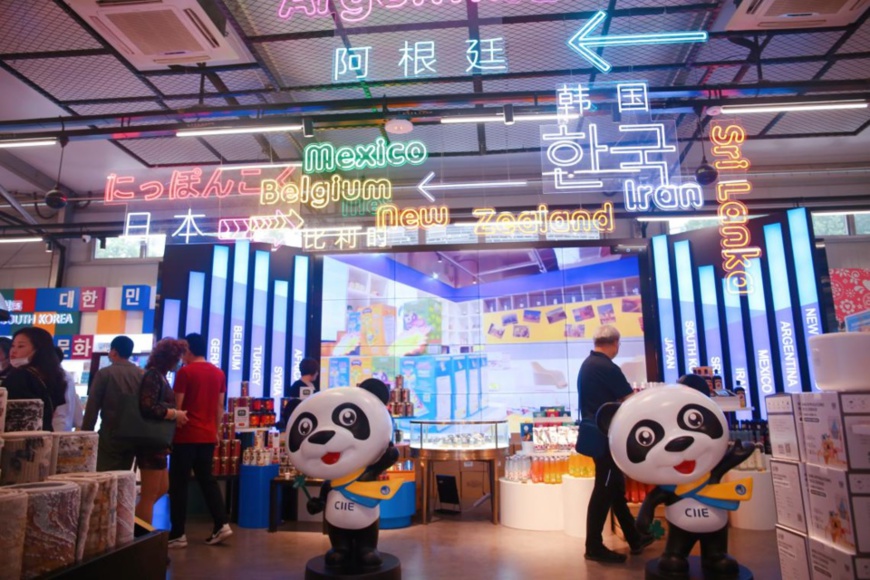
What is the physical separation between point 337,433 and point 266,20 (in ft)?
16.5

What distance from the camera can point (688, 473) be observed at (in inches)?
124

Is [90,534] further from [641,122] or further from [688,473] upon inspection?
[641,122]

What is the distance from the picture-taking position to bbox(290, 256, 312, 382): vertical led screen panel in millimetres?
8750

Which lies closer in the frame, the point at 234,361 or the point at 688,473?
the point at 688,473

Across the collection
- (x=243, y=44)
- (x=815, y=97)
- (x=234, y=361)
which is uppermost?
(x=243, y=44)

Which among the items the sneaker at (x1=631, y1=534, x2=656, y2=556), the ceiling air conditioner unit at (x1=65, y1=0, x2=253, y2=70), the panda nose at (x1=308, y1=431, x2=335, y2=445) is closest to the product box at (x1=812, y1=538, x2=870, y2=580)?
the sneaker at (x1=631, y1=534, x2=656, y2=556)

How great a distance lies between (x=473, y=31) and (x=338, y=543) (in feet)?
18.2

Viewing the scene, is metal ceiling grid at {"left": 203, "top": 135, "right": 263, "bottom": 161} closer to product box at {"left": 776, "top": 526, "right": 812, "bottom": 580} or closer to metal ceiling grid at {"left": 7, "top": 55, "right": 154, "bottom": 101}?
metal ceiling grid at {"left": 7, "top": 55, "right": 154, "bottom": 101}

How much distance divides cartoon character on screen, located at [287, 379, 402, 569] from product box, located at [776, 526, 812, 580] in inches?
83.2

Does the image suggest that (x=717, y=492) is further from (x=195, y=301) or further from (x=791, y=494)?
(x=195, y=301)

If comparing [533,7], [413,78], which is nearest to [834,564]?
[533,7]

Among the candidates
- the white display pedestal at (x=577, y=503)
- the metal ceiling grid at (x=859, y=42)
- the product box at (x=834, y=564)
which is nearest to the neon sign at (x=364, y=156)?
the white display pedestal at (x=577, y=503)

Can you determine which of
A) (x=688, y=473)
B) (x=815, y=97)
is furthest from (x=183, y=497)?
(x=815, y=97)

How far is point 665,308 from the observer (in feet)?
29.5
